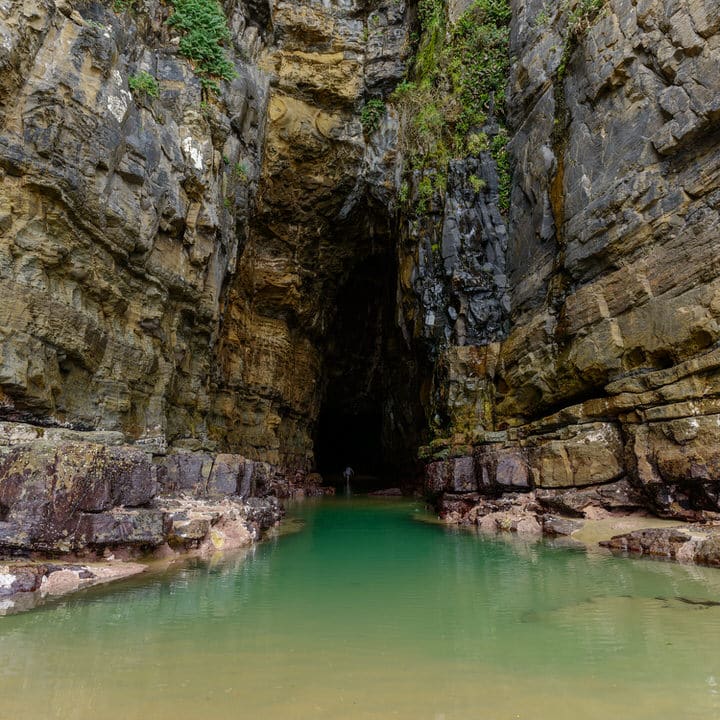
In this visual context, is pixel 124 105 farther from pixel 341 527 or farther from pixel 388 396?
pixel 388 396

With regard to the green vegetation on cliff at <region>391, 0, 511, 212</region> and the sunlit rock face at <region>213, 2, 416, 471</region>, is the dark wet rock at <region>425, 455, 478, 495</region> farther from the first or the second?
the sunlit rock face at <region>213, 2, 416, 471</region>

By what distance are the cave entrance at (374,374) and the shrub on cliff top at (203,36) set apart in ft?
40.7

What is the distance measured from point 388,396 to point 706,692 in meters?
26.6

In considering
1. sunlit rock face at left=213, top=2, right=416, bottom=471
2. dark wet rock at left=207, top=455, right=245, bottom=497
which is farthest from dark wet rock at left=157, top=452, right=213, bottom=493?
sunlit rock face at left=213, top=2, right=416, bottom=471

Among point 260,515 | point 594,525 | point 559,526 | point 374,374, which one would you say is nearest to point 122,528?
point 260,515

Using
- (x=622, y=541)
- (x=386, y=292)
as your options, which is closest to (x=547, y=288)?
(x=622, y=541)

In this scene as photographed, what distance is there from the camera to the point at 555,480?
11.0 meters

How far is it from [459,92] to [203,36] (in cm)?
872

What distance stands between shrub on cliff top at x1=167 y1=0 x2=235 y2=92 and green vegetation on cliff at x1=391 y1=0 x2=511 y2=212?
7506mm

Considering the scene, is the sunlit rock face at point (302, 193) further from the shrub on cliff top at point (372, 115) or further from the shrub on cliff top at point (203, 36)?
the shrub on cliff top at point (203, 36)

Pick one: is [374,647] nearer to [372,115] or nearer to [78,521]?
[78,521]

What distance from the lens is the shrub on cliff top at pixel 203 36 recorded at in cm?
1505

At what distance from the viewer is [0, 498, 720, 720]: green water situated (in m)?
2.71

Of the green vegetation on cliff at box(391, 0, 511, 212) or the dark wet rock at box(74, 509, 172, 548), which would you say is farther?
the green vegetation on cliff at box(391, 0, 511, 212)
